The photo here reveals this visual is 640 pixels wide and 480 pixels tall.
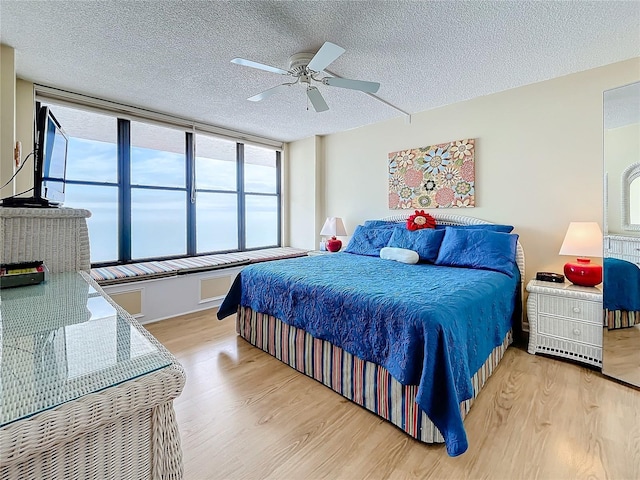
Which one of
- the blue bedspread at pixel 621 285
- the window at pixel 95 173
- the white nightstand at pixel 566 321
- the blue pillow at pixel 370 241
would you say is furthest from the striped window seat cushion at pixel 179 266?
the blue bedspread at pixel 621 285

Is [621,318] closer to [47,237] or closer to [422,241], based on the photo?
[422,241]

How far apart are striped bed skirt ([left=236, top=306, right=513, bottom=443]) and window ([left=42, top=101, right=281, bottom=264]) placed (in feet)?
6.76

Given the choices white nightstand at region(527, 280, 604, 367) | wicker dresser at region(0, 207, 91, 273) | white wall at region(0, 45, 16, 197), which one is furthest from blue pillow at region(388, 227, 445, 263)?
white wall at region(0, 45, 16, 197)

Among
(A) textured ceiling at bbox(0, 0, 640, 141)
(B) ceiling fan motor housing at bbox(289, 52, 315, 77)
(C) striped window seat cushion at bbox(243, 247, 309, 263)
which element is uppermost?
(A) textured ceiling at bbox(0, 0, 640, 141)

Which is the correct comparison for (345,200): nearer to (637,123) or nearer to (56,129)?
(637,123)

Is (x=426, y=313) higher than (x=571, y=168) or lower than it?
lower

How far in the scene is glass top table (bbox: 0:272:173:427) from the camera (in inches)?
20.1

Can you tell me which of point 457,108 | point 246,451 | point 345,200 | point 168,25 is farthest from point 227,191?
point 246,451

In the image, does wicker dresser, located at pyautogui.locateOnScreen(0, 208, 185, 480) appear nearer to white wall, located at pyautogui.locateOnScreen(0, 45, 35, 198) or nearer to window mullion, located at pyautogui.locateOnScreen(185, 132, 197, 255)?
white wall, located at pyautogui.locateOnScreen(0, 45, 35, 198)

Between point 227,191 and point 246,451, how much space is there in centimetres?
379

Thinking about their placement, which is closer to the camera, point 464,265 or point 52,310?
point 52,310

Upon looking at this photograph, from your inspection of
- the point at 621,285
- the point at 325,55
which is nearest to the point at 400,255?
the point at 621,285

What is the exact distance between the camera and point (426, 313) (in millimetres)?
1583

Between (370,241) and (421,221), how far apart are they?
0.62 m
